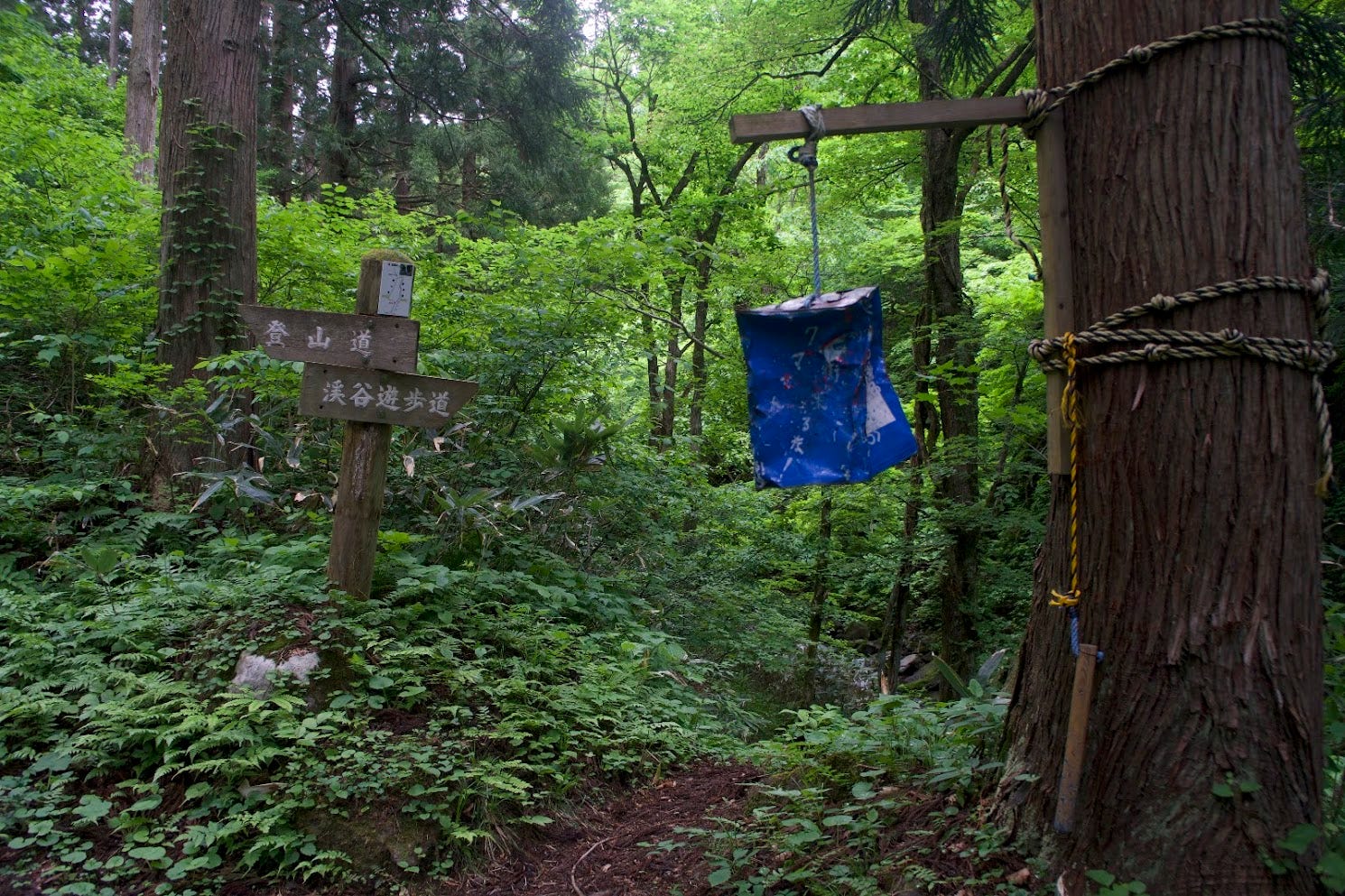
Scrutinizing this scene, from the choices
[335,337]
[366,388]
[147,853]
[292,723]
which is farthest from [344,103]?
[147,853]

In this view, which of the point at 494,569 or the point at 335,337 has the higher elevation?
the point at 335,337

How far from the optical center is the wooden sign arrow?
4551mm

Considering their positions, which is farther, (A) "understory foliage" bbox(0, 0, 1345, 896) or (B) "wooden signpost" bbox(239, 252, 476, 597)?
(B) "wooden signpost" bbox(239, 252, 476, 597)

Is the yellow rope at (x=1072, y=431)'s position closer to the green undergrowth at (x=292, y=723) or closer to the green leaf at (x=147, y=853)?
the green undergrowth at (x=292, y=723)

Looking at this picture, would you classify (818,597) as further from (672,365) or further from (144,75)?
(144,75)

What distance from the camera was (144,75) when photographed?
1477 centimetres

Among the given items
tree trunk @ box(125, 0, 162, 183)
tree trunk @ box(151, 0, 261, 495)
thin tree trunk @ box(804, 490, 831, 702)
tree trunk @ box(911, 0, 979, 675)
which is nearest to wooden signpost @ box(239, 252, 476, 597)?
tree trunk @ box(151, 0, 261, 495)

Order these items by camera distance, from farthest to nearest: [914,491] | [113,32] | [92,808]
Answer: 1. [113,32]
2. [914,491]
3. [92,808]

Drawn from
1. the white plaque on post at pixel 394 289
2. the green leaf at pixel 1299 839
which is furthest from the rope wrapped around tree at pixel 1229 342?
the white plaque on post at pixel 394 289

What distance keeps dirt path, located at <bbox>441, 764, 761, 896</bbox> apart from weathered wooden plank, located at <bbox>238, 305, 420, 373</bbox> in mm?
2589

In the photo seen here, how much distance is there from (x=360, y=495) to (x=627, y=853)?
2.38m

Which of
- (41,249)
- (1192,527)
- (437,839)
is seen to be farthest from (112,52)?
(1192,527)

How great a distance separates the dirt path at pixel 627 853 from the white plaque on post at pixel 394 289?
2.87 metres

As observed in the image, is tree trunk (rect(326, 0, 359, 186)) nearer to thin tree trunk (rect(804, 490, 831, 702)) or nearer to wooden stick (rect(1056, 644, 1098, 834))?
thin tree trunk (rect(804, 490, 831, 702))
